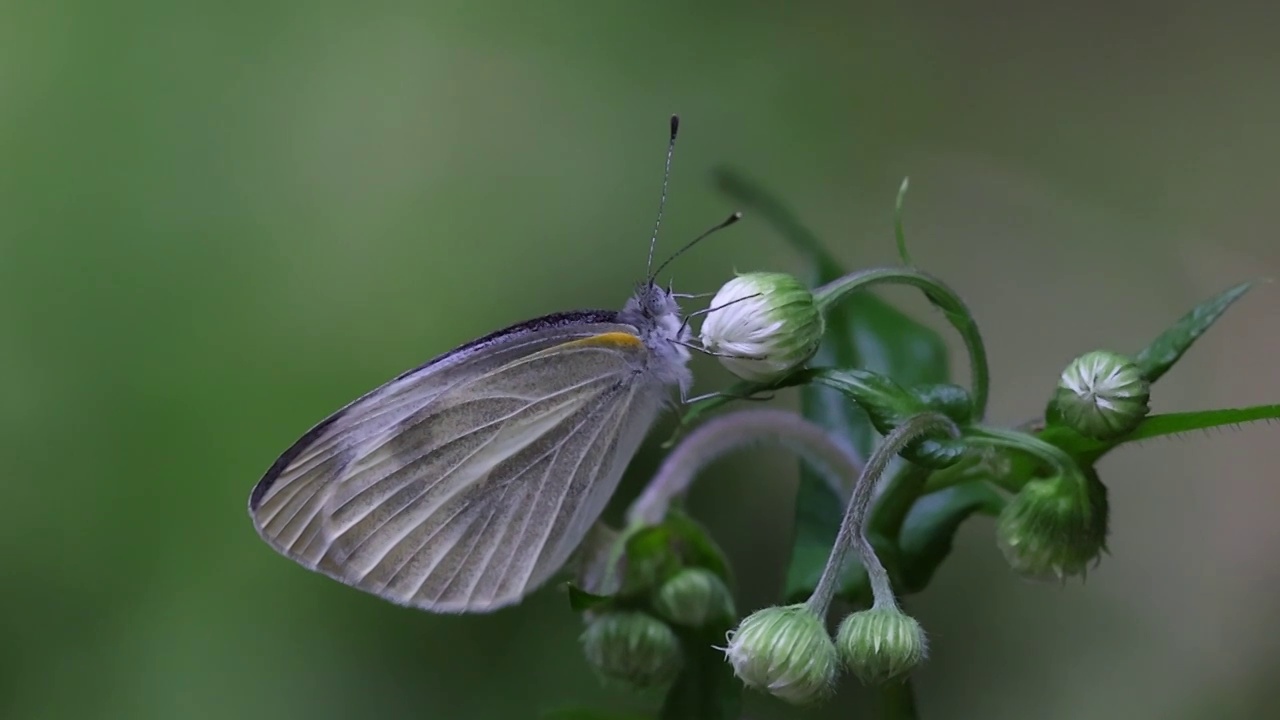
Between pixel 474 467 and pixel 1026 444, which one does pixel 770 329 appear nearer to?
pixel 1026 444

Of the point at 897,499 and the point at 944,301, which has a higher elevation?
the point at 944,301

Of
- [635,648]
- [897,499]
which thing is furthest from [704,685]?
[897,499]

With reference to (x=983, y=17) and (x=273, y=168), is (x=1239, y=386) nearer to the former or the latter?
(x=983, y=17)

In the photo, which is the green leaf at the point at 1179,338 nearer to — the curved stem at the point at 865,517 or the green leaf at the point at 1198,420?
the green leaf at the point at 1198,420

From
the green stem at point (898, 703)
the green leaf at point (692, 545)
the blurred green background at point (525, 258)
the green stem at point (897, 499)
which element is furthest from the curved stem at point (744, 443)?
the blurred green background at point (525, 258)

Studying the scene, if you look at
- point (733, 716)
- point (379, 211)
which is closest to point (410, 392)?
point (733, 716)
